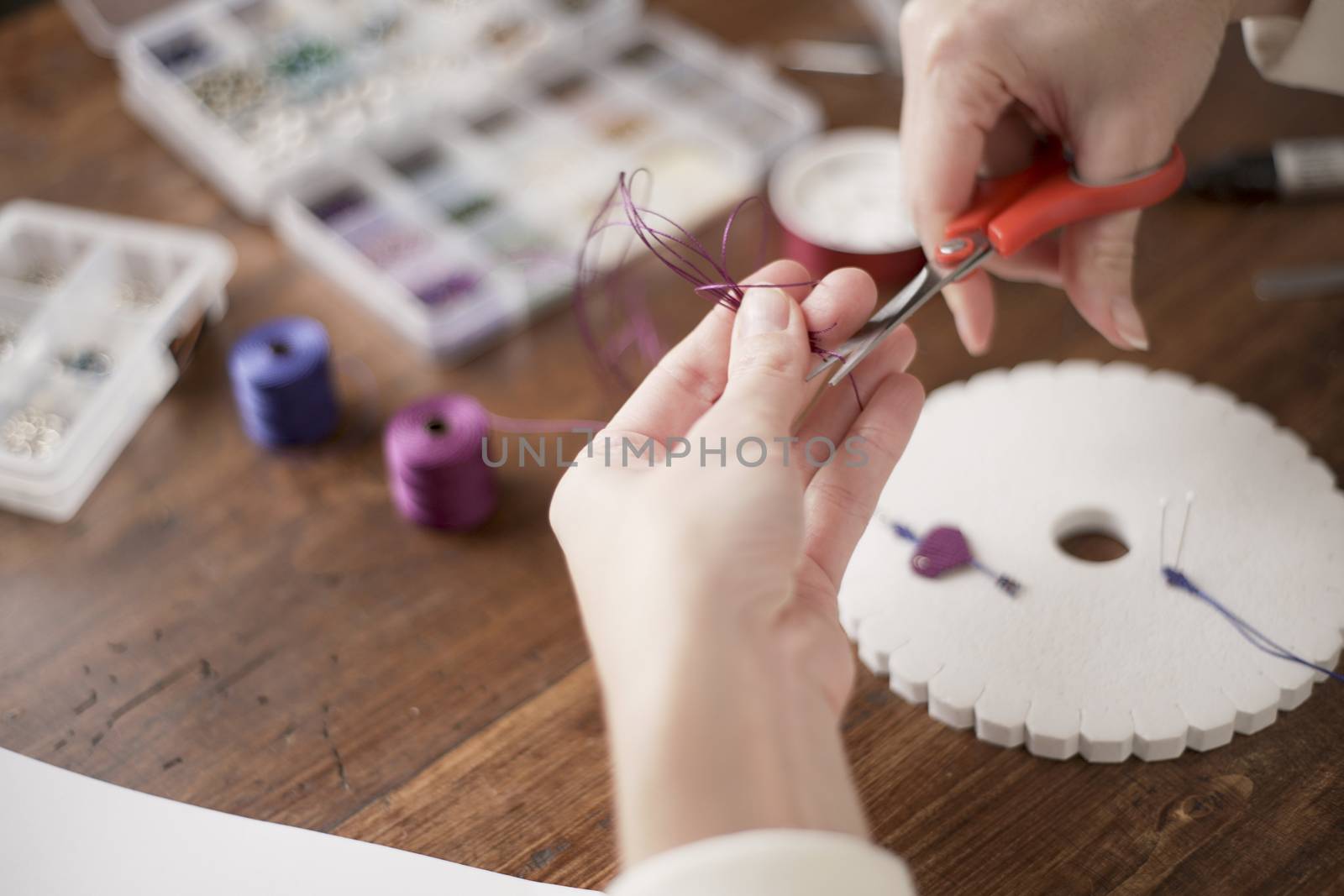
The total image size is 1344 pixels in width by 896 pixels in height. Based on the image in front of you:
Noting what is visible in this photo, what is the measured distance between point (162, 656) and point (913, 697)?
73 centimetres

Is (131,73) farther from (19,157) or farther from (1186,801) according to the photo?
(1186,801)

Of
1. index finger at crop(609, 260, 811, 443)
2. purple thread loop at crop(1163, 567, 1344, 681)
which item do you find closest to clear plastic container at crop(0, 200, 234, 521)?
index finger at crop(609, 260, 811, 443)

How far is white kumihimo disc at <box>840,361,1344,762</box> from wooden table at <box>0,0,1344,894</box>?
44 millimetres

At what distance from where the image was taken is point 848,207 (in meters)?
1.60

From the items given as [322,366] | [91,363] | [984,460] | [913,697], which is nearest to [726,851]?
[913,697]

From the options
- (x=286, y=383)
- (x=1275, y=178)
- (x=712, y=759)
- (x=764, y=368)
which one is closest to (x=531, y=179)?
(x=286, y=383)

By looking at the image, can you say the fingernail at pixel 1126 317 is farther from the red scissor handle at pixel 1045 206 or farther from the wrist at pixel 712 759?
the wrist at pixel 712 759

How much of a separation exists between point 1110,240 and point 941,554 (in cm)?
39

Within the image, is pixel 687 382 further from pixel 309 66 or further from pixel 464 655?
pixel 309 66

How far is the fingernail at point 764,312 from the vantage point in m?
1.03

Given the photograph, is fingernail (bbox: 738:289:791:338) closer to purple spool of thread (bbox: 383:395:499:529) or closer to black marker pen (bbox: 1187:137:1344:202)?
purple spool of thread (bbox: 383:395:499:529)

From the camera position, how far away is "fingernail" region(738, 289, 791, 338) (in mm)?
1026

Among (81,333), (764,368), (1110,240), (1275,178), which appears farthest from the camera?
(1275,178)

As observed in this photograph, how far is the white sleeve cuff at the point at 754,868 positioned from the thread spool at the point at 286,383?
0.77 meters
